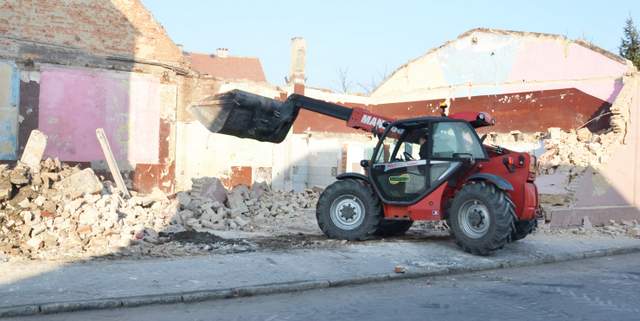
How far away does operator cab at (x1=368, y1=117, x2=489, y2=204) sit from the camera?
1129cm

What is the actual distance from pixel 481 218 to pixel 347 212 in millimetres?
2481

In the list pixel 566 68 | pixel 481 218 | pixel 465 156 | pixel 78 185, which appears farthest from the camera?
pixel 566 68

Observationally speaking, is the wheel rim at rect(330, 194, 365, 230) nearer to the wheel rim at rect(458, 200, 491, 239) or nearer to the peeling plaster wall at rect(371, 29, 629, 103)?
the wheel rim at rect(458, 200, 491, 239)

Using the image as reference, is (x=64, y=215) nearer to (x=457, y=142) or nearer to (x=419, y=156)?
(x=419, y=156)

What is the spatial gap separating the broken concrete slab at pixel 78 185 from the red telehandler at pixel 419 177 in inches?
98.1

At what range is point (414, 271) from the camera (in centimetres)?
951

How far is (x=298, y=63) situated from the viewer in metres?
23.3

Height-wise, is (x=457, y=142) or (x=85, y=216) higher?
(x=457, y=142)

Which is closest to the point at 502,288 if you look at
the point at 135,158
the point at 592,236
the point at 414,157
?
the point at 414,157

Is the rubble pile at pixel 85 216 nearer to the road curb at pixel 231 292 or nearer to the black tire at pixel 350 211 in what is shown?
the black tire at pixel 350 211

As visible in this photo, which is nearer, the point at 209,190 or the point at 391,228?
the point at 391,228

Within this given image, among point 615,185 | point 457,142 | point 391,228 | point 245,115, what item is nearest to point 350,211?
point 391,228

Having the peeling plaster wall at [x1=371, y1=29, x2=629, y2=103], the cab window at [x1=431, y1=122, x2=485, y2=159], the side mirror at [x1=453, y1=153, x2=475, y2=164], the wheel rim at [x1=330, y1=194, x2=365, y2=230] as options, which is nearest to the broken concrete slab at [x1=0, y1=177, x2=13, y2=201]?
the wheel rim at [x1=330, y1=194, x2=365, y2=230]

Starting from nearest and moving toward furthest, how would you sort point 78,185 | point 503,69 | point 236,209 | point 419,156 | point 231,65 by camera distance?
point 419,156 → point 78,185 → point 236,209 → point 503,69 → point 231,65
